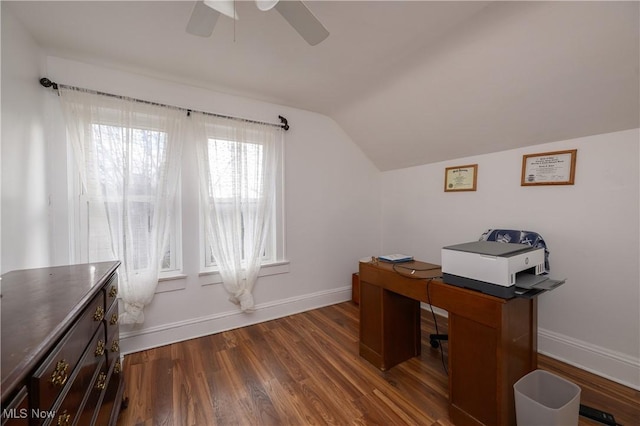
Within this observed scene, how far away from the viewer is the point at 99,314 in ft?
3.90

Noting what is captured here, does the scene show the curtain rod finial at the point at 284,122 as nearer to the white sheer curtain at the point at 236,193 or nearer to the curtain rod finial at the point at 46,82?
the white sheer curtain at the point at 236,193

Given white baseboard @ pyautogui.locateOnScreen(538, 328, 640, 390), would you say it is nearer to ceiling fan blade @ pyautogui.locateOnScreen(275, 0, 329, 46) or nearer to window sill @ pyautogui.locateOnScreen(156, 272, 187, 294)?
ceiling fan blade @ pyautogui.locateOnScreen(275, 0, 329, 46)

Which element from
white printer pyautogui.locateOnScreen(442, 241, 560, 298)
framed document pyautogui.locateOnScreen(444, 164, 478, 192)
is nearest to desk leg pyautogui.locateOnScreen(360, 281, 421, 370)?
white printer pyautogui.locateOnScreen(442, 241, 560, 298)

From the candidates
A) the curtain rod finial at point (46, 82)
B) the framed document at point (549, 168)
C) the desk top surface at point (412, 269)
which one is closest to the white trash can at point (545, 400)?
the desk top surface at point (412, 269)

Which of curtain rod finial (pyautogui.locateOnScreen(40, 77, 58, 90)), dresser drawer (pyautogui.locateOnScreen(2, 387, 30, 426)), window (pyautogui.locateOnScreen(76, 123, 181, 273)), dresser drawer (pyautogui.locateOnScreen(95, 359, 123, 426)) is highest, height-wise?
curtain rod finial (pyautogui.locateOnScreen(40, 77, 58, 90))

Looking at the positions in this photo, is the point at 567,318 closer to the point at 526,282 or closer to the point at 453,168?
the point at 526,282

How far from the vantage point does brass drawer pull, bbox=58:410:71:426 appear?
0.79 m

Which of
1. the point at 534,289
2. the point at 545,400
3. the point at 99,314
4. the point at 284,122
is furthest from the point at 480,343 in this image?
the point at 284,122

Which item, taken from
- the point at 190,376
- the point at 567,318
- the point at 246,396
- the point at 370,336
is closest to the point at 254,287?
the point at 190,376

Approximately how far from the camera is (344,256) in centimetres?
340

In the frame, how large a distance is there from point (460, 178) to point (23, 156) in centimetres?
358

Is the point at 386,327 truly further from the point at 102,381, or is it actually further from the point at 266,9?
the point at 266,9

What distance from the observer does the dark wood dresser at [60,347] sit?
0.62 meters

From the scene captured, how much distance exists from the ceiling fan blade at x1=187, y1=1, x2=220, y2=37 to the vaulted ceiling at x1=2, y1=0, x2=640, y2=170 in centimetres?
28
